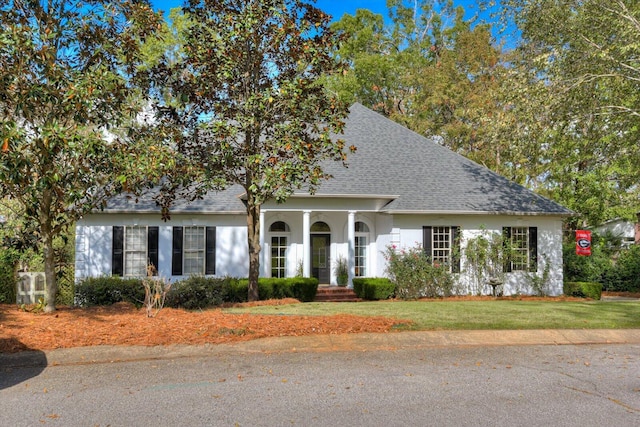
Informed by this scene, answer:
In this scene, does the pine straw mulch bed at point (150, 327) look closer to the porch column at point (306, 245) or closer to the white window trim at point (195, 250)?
the white window trim at point (195, 250)

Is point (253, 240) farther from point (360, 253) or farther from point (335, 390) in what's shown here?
point (335, 390)

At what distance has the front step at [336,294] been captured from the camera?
769 inches

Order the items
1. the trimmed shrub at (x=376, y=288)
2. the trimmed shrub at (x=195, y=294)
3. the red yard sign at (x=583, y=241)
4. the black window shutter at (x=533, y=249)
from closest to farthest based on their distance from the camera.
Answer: the trimmed shrub at (x=195, y=294) < the trimmed shrub at (x=376, y=288) < the black window shutter at (x=533, y=249) < the red yard sign at (x=583, y=241)

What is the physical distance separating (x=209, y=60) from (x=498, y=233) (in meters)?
12.4

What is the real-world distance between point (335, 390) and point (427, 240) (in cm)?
1388

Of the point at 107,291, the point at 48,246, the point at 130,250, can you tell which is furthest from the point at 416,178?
the point at 48,246

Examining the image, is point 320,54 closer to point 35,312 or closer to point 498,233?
point 35,312

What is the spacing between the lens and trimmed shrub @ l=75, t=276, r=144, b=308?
655 inches

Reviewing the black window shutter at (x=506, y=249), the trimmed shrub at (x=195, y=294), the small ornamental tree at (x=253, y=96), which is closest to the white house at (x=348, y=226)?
the black window shutter at (x=506, y=249)

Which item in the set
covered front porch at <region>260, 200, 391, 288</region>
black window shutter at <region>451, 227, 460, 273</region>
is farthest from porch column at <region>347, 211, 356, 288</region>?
black window shutter at <region>451, 227, 460, 273</region>

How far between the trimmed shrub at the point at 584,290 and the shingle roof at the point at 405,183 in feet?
10.6

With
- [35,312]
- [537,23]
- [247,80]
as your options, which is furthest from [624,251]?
[35,312]

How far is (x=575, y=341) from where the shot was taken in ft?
33.0

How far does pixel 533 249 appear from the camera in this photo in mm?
20688
